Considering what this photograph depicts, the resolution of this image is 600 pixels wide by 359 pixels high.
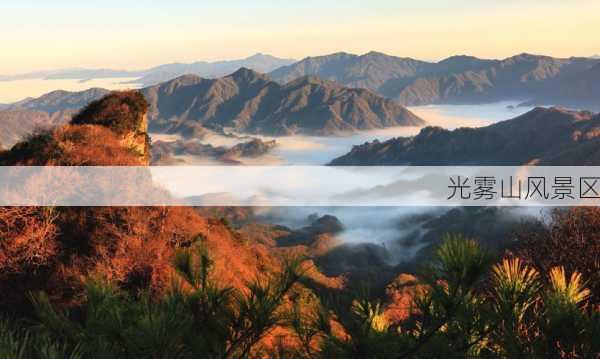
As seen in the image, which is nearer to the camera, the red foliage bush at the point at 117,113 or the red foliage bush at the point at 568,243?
the red foliage bush at the point at 568,243

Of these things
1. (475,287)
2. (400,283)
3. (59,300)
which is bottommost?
(400,283)

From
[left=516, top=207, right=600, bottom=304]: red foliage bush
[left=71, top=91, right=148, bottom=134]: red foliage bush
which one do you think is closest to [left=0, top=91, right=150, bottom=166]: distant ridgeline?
[left=71, top=91, right=148, bottom=134]: red foliage bush

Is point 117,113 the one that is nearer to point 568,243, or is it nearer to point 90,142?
point 90,142

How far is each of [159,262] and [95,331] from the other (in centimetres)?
1773

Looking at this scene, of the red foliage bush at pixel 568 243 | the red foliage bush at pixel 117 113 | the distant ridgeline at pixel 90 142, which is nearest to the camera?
the red foliage bush at pixel 568 243

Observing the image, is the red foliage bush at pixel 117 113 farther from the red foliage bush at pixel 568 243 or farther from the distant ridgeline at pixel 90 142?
the red foliage bush at pixel 568 243

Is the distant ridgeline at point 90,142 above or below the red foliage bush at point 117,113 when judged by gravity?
below

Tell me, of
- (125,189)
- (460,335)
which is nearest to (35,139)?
(125,189)

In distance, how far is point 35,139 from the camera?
108 ft

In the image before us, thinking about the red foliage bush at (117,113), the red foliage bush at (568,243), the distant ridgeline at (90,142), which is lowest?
the red foliage bush at (568,243)

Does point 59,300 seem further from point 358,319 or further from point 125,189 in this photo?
point 358,319

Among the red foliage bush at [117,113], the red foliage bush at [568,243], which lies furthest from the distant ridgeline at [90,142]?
the red foliage bush at [568,243]

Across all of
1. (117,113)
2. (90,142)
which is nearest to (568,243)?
(90,142)

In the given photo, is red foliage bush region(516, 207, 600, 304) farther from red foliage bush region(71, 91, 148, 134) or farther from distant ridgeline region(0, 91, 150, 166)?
red foliage bush region(71, 91, 148, 134)
